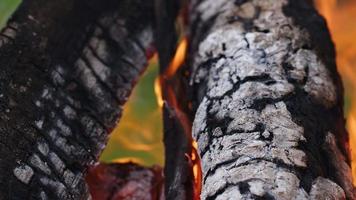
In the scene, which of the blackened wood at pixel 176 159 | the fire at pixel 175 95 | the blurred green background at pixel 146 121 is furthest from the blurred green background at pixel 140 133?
the blackened wood at pixel 176 159

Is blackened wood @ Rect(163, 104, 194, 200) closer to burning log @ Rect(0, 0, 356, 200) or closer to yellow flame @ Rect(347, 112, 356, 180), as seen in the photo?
burning log @ Rect(0, 0, 356, 200)

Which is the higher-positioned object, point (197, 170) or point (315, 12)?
point (315, 12)

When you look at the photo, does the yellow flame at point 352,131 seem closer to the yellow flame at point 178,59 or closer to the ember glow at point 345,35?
the ember glow at point 345,35

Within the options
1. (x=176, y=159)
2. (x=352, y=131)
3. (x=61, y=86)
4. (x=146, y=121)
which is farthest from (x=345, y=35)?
(x=61, y=86)

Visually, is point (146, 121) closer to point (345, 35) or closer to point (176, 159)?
point (176, 159)

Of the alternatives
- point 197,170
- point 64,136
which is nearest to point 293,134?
point 197,170

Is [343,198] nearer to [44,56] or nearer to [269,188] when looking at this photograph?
[269,188]
